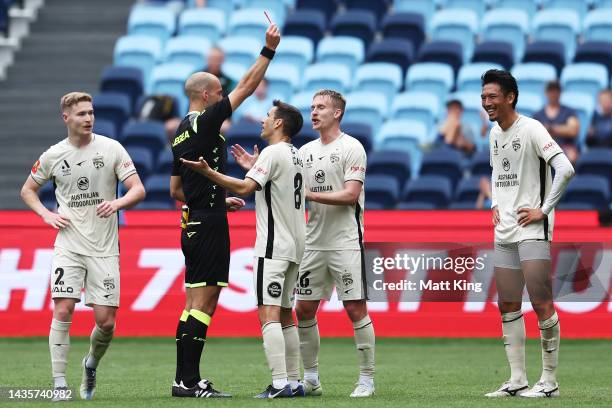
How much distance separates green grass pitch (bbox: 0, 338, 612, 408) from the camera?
9531mm

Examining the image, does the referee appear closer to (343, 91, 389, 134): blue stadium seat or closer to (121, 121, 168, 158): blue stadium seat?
(121, 121, 168, 158): blue stadium seat

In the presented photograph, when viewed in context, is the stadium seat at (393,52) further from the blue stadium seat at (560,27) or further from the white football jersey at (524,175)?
the white football jersey at (524,175)

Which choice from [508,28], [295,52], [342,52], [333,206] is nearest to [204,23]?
[295,52]

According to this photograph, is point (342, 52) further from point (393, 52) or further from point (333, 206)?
point (333, 206)

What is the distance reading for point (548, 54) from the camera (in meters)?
20.6

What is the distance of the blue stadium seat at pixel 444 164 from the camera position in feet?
59.2

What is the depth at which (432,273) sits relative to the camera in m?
13.2

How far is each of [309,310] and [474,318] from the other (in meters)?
4.77

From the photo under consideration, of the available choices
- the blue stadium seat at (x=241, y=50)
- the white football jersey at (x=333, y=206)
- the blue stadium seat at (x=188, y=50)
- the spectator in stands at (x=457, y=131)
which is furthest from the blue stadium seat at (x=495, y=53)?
the white football jersey at (x=333, y=206)

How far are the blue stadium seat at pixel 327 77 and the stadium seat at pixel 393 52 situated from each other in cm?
68

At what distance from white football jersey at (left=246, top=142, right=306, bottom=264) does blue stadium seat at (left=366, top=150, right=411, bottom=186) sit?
8254 mm

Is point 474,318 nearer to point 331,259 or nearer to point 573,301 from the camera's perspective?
point 573,301

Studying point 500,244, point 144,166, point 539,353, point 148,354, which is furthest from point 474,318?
point 144,166

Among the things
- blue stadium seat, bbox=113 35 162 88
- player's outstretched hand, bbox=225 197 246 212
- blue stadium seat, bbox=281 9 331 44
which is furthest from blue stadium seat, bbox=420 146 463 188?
player's outstretched hand, bbox=225 197 246 212
